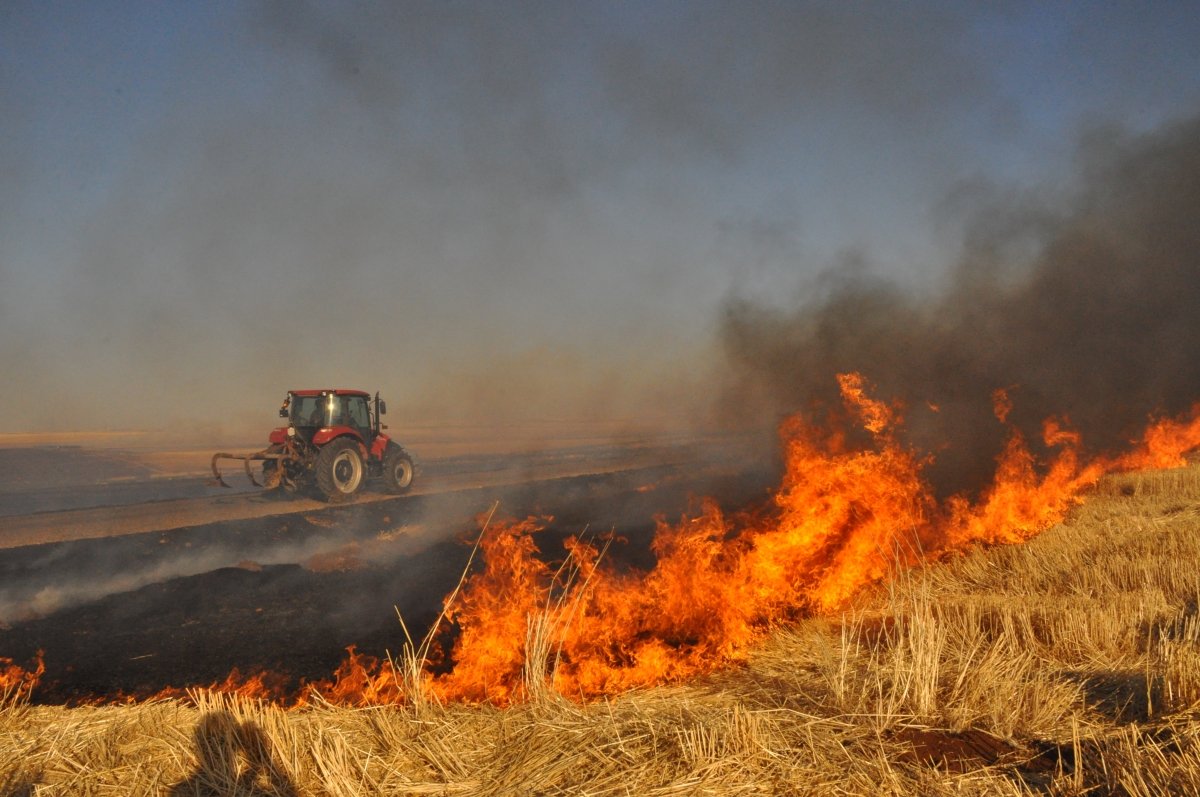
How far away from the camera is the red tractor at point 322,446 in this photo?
16641 mm

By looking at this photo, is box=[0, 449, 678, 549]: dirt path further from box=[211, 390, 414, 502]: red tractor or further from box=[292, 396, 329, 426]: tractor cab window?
box=[292, 396, 329, 426]: tractor cab window

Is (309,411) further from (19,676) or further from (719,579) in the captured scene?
(719,579)

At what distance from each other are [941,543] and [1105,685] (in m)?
5.18

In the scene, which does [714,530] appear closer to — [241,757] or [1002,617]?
[1002,617]

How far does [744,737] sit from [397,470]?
1618cm

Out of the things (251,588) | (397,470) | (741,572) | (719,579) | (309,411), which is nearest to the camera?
(719,579)

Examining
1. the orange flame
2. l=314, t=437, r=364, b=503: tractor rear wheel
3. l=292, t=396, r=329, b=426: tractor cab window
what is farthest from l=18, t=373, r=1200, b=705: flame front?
l=292, t=396, r=329, b=426: tractor cab window

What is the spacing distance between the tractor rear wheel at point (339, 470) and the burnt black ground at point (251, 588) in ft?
2.52

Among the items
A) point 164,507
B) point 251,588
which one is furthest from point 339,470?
point 251,588

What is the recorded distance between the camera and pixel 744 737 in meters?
3.86

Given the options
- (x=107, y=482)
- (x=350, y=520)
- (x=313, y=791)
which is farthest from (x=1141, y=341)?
(x=107, y=482)

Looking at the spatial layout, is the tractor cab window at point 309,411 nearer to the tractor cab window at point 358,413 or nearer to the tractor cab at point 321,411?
the tractor cab at point 321,411

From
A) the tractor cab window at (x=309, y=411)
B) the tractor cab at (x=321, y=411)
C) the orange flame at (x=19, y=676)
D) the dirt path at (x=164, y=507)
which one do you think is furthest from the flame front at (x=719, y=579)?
the dirt path at (x=164, y=507)

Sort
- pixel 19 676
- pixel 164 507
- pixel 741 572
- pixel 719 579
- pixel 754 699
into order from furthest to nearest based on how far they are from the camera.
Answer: pixel 164 507, pixel 741 572, pixel 719 579, pixel 19 676, pixel 754 699
